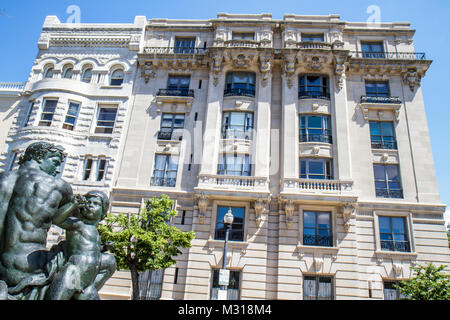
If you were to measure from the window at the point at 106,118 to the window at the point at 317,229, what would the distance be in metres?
16.2

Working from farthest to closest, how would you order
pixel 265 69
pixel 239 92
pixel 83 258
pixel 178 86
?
pixel 178 86 → pixel 265 69 → pixel 239 92 → pixel 83 258

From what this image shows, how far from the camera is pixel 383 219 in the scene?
1972 cm

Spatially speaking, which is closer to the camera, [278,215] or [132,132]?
[278,215]

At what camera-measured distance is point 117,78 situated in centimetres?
2525

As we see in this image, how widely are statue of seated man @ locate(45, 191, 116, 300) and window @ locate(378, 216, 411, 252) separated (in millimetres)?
18928

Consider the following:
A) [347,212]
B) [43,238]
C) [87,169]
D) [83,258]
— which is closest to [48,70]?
[87,169]

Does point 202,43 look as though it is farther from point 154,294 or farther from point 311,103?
point 154,294

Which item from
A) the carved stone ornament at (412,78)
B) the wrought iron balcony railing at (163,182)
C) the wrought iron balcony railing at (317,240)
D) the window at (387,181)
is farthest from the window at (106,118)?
the carved stone ornament at (412,78)

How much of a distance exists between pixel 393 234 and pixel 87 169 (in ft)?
71.7

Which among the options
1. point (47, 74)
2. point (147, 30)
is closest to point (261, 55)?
point (147, 30)

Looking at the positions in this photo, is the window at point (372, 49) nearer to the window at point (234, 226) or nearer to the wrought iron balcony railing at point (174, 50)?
the wrought iron balcony railing at point (174, 50)

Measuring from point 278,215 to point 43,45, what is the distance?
81.7ft

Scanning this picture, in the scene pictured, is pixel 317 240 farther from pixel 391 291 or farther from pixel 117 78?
pixel 117 78
